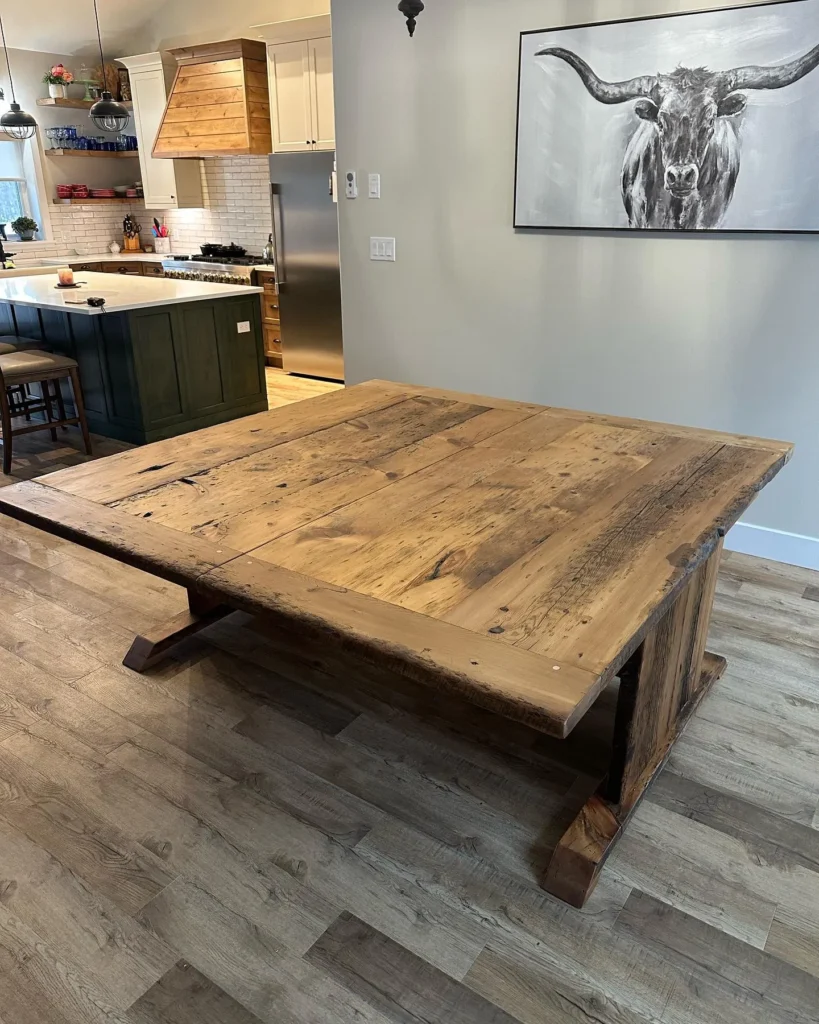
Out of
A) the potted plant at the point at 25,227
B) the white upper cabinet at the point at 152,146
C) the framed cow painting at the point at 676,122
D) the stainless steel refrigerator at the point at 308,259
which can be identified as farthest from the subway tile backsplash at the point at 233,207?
the framed cow painting at the point at 676,122

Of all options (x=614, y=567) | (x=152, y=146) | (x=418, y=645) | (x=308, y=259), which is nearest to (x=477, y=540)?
(x=614, y=567)

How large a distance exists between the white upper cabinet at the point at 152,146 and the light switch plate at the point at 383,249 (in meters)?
4.10

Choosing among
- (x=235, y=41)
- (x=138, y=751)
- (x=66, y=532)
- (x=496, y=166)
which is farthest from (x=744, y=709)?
(x=235, y=41)

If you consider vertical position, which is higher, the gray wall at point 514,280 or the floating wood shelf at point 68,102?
the floating wood shelf at point 68,102

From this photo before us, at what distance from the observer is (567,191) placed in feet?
9.84

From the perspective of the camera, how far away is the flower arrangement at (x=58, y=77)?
22.1ft

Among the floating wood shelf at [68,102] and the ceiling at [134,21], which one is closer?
the ceiling at [134,21]

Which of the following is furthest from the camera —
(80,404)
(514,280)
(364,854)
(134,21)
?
(134,21)

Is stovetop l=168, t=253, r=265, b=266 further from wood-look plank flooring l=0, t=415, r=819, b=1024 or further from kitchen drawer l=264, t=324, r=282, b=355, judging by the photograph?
wood-look plank flooring l=0, t=415, r=819, b=1024

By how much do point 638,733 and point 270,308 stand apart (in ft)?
17.3

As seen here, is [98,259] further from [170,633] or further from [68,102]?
[170,633]

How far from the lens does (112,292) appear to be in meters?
4.55

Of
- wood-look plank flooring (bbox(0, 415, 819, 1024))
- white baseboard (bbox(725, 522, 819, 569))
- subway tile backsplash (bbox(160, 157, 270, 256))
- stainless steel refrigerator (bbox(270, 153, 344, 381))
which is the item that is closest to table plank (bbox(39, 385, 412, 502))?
wood-look plank flooring (bbox(0, 415, 819, 1024))

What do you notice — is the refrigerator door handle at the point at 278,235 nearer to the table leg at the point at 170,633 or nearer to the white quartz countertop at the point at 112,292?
the white quartz countertop at the point at 112,292
